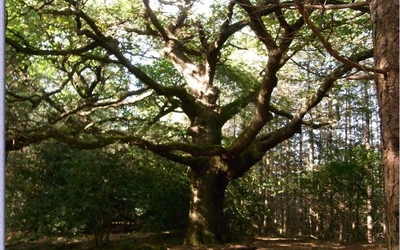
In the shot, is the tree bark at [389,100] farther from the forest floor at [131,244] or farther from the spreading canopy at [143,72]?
the forest floor at [131,244]

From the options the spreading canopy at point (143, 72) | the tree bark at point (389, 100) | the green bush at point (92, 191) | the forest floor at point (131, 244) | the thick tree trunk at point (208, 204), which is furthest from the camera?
the green bush at point (92, 191)

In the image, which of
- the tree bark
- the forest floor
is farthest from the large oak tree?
the tree bark

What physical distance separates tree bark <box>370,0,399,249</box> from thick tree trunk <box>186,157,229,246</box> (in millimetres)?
4972

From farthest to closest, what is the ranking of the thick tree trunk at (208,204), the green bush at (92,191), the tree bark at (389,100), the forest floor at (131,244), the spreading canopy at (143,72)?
1. the green bush at (92,191)
2. the thick tree trunk at (208,204)
3. the forest floor at (131,244)
4. the spreading canopy at (143,72)
5. the tree bark at (389,100)

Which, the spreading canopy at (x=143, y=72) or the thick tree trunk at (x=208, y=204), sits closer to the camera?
the spreading canopy at (x=143, y=72)

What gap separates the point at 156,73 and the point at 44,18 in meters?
2.81

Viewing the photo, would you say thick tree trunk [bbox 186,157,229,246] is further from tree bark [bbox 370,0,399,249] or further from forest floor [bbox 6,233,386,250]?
tree bark [bbox 370,0,399,249]

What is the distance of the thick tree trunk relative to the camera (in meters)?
6.61

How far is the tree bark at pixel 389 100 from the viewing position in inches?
67.8

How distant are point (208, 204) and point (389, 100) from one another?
522 centimetres

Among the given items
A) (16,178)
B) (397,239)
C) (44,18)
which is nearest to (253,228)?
(16,178)

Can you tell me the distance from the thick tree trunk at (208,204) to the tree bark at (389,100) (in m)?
4.97

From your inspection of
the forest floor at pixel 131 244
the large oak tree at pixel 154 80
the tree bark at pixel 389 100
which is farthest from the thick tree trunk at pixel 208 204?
the tree bark at pixel 389 100

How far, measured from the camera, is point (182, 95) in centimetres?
693
